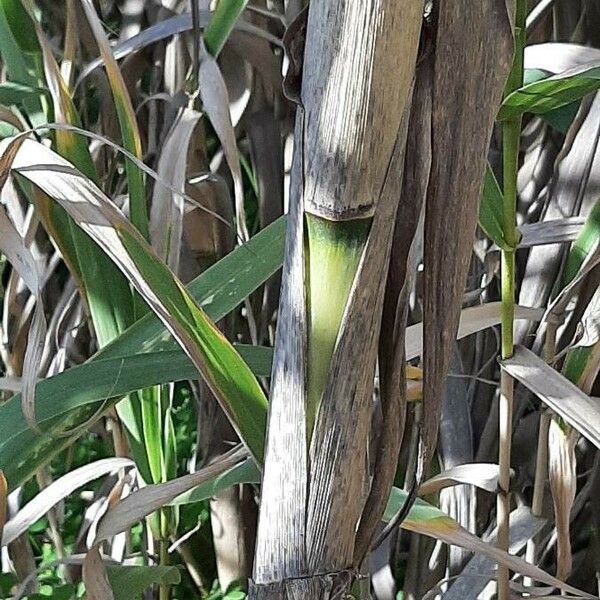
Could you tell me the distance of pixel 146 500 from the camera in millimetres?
419

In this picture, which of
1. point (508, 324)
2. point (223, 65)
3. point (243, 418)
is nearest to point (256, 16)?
point (223, 65)

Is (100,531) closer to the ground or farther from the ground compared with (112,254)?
closer to the ground

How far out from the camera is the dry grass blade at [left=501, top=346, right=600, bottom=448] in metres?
0.47

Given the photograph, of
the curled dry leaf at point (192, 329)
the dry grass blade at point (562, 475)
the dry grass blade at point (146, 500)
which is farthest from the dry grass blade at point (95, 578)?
the dry grass blade at point (562, 475)

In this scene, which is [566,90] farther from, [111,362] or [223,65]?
[223,65]

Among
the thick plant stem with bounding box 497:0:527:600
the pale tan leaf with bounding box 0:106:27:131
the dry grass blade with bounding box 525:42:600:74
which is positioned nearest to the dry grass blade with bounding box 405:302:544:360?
the thick plant stem with bounding box 497:0:527:600

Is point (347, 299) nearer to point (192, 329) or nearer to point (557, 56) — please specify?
point (192, 329)

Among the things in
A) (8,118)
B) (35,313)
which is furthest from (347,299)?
(8,118)

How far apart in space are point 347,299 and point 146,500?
0.65ft

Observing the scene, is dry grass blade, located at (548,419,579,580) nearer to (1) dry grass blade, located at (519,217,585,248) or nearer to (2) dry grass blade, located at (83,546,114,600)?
(1) dry grass blade, located at (519,217,585,248)

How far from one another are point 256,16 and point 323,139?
1.78 ft

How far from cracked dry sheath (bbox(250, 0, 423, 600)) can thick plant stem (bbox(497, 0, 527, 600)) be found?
138 millimetres

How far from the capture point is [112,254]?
0.34m

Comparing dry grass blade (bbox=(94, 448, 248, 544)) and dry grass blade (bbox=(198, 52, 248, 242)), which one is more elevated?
dry grass blade (bbox=(198, 52, 248, 242))
